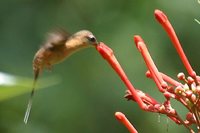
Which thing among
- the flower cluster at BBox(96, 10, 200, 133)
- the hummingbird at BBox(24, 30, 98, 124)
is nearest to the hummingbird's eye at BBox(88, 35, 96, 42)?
the hummingbird at BBox(24, 30, 98, 124)

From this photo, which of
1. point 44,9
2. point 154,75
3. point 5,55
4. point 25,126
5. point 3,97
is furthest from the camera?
point 44,9

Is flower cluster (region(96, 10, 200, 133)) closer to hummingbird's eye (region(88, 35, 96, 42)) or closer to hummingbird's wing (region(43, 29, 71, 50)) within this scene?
hummingbird's eye (region(88, 35, 96, 42))

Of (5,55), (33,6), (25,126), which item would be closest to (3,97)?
(25,126)

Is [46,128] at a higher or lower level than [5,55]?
lower

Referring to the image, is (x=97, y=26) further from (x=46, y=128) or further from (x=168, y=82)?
(x=168, y=82)

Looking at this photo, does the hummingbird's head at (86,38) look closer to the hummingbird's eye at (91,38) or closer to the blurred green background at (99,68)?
the hummingbird's eye at (91,38)

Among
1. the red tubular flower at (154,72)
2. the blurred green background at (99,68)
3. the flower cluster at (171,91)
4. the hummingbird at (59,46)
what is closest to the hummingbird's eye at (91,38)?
the hummingbird at (59,46)
